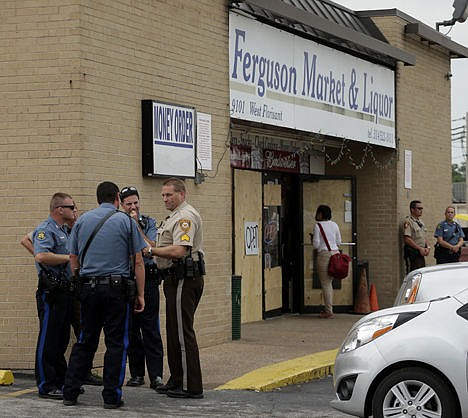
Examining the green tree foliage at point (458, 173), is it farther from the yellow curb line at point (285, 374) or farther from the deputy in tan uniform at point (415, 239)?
the yellow curb line at point (285, 374)

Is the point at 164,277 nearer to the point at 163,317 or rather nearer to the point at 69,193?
the point at 69,193

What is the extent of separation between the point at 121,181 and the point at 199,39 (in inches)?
99.9

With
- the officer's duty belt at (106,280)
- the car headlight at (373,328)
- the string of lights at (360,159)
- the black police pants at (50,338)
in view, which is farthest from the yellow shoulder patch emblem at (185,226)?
the string of lights at (360,159)

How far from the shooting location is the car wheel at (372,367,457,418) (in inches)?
319

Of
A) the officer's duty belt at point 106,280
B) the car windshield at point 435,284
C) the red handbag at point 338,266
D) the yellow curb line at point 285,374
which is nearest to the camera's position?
the car windshield at point 435,284

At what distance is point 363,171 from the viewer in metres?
21.0

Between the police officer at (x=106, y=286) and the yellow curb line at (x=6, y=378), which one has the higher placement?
the police officer at (x=106, y=286)

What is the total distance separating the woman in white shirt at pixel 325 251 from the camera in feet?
61.1

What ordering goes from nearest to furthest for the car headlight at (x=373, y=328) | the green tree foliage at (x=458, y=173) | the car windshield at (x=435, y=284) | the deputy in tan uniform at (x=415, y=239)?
the car headlight at (x=373, y=328) → the car windshield at (x=435, y=284) → the deputy in tan uniform at (x=415, y=239) → the green tree foliage at (x=458, y=173)

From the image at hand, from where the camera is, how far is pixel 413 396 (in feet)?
27.0

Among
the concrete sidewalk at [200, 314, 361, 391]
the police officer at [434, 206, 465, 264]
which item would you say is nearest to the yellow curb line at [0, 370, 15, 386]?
the concrete sidewalk at [200, 314, 361, 391]

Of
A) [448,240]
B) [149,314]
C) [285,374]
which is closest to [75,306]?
[149,314]

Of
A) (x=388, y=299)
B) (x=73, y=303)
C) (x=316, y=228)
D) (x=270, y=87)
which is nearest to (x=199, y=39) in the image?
(x=270, y=87)

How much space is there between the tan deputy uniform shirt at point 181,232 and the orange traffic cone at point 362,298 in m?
9.25
